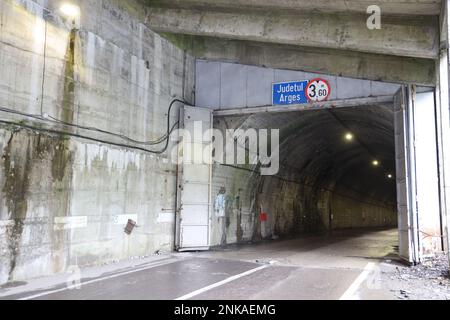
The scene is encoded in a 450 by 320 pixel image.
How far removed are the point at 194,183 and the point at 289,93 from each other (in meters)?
4.11

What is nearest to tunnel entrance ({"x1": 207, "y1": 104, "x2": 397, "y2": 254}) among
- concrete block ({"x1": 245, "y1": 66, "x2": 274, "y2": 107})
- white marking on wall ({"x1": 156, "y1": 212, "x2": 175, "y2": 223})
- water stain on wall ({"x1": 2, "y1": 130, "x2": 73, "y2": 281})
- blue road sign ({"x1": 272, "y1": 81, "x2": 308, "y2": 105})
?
concrete block ({"x1": 245, "y1": 66, "x2": 274, "y2": 107})

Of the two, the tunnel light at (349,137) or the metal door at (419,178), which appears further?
the tunnel light at (349,137)

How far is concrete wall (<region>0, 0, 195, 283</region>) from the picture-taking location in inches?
304

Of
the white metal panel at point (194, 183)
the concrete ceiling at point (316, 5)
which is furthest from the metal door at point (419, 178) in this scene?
the white metal panel at point (194, 183)

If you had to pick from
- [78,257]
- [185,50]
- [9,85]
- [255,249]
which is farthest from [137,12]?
[255,249]

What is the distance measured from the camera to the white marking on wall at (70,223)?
8.55 metres

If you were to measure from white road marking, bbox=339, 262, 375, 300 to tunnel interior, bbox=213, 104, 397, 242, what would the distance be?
469 centimetres

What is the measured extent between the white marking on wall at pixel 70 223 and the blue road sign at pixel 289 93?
6.72 meters

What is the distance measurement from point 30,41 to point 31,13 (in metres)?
0.59

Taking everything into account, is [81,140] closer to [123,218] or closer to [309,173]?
[123,218]

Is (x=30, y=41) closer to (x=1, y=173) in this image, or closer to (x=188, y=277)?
(x=1, y=173)

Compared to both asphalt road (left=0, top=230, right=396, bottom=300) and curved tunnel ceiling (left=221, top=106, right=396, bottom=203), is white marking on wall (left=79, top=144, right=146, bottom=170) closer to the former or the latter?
asphalt road (left=0, top=230, right=396, bottom=300)
